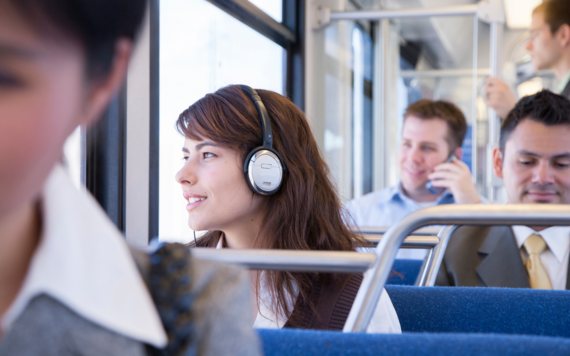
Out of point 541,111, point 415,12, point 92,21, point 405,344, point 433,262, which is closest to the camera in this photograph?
point 92,21

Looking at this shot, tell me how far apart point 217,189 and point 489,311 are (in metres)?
0.57

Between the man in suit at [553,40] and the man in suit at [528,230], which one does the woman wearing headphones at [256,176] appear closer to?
the man in suit at [528,230]

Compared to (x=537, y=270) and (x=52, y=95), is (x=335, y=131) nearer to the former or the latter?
(x=537, y=270)

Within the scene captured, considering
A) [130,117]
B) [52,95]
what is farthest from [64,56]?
[130,117]

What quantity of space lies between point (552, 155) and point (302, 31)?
153cm

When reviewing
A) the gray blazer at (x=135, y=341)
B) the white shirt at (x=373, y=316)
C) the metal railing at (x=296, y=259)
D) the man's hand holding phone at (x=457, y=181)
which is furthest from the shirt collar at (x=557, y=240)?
the gray blazer at (x=135, y=341)

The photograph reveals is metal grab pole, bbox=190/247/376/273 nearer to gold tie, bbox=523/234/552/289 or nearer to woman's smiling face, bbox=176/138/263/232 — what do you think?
woman's smiling face, bbox=176/138/263/232

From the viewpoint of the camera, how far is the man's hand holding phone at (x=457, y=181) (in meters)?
1.99

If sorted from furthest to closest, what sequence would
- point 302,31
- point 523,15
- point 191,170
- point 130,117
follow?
point 523,15, point 302,31, point 130,117, point 191,170

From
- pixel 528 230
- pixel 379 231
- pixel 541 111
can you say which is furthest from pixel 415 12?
pixel 379 231

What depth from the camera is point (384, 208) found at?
7.67ft

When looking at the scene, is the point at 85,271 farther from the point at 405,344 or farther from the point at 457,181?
the point at 457,181

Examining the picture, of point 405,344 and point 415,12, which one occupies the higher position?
point 415,12

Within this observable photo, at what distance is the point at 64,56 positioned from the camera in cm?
25
